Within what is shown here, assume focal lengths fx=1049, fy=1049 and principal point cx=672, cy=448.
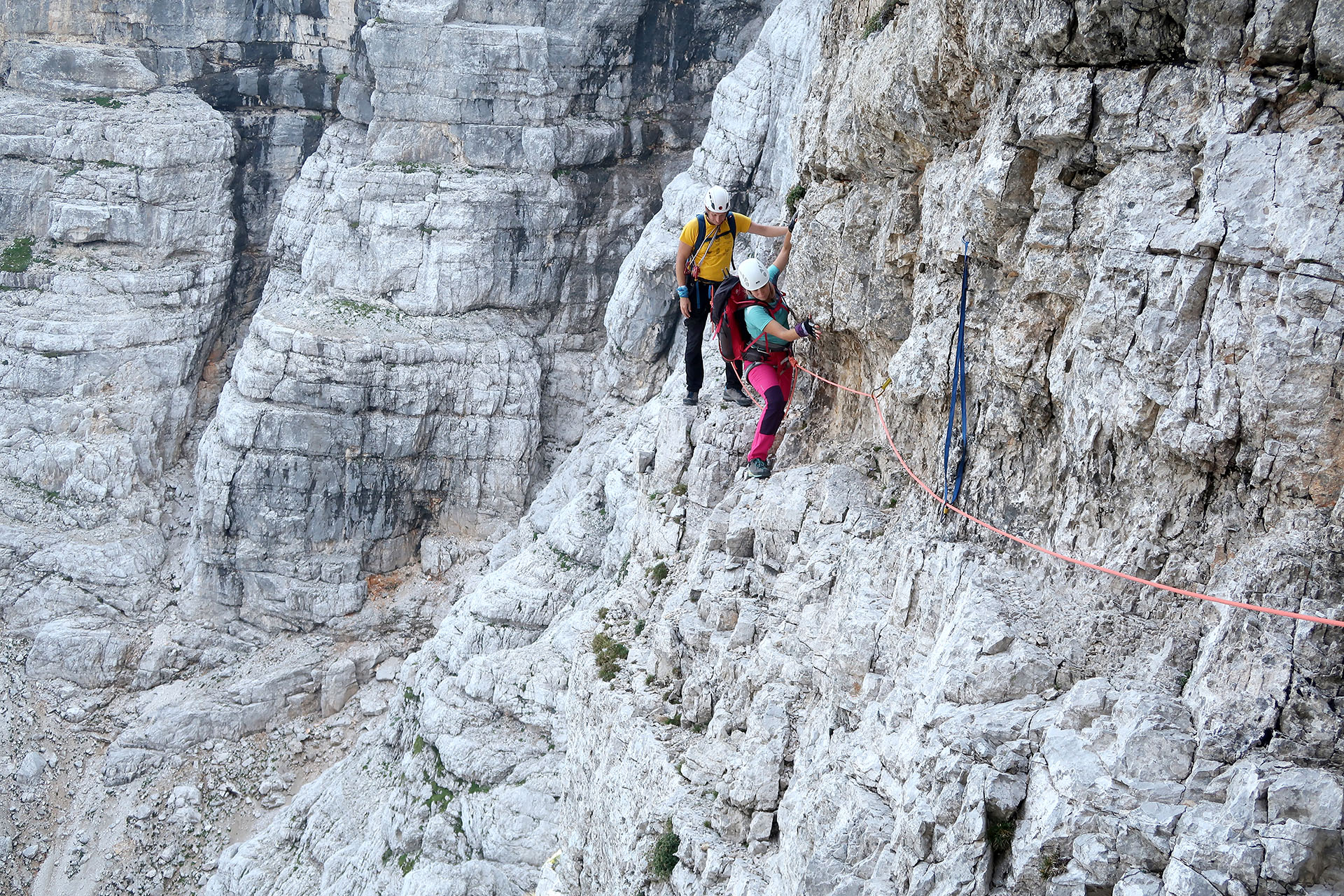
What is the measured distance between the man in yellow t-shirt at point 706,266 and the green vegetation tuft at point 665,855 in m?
5.56

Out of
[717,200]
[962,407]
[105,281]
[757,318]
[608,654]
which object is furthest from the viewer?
[105,281]

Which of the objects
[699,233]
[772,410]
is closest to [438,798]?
[772,410]

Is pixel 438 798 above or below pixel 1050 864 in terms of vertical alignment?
below

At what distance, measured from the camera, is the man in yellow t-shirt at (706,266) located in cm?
1259

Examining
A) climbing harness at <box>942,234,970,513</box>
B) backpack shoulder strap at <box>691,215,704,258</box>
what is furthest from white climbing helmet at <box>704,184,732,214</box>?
climbing harness at <box>942,234,970,513</box>

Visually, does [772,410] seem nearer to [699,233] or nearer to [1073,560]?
[699,233]

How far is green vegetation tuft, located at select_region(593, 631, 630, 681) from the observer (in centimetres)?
1174

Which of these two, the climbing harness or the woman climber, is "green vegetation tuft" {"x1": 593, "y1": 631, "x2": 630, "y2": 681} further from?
the climbing harness

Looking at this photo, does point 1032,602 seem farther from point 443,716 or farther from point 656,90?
point 656,90

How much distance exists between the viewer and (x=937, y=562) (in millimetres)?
7750

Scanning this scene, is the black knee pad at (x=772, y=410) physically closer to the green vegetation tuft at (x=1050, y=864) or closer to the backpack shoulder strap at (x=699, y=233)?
the backpack shoulder strap at (x=699, y=233)

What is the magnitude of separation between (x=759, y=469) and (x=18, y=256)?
102 ft

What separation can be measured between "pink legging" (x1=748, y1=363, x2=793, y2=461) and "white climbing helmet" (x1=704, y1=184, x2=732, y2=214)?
2.14 metres

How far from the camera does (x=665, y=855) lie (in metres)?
8.83
